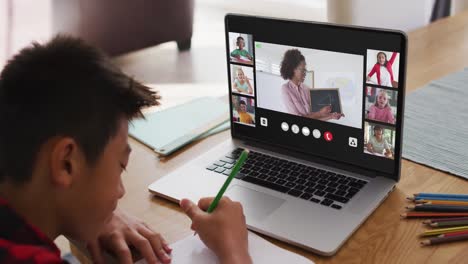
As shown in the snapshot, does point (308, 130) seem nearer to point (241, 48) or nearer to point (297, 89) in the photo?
point (297, 89)

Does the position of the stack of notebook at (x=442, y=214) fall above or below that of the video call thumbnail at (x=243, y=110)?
below

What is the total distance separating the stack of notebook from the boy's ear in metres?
0.50

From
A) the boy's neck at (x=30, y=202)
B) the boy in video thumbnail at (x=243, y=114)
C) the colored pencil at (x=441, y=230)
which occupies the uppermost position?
the boy's neck at (x=30, y=202)

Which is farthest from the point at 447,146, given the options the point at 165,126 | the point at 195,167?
the point at 165,126

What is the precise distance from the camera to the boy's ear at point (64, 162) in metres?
0.73

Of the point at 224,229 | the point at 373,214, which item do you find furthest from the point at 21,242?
the point at 373,214

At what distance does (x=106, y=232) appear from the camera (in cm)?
94

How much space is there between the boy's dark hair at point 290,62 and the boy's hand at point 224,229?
28cm

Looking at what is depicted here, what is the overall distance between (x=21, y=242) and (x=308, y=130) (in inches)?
21.8

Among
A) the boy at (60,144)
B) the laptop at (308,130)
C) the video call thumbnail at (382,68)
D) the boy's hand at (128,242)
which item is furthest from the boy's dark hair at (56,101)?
the video call thumbnail at (382,68)

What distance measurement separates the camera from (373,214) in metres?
0.96

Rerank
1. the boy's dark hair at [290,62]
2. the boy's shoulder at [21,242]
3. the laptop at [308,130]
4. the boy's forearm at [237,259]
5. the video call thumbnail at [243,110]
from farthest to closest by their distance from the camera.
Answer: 1. the video call thumbnail at [243,110]
2. the boy's dark hair at [290,62]
3. the laptop at [308,130]
4. the boy's forearm at [237,259]
5. the boy's shoulder at [21,242]

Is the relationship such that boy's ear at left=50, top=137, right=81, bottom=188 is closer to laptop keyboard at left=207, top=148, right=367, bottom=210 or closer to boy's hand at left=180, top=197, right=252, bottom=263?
boy's hand at left=180, top=197, right=252, bottom=263

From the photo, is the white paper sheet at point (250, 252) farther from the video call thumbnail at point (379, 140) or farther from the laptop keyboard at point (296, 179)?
the video call thumbnail at point (379, 140)
